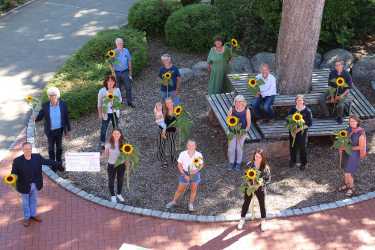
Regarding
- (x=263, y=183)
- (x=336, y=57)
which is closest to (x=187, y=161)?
(x=263, y=183)

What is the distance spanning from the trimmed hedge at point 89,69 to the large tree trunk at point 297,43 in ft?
12.6

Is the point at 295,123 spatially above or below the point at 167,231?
above

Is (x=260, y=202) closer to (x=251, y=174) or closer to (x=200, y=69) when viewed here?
(x=251, y=174)

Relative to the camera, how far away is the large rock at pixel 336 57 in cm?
1388

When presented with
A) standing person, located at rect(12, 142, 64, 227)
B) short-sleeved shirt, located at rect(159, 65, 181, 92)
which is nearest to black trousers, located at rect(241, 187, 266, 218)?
standing person, located at rect(12, 142, 64, 227)

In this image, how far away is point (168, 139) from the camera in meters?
10.5

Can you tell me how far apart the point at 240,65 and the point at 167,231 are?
595 cm

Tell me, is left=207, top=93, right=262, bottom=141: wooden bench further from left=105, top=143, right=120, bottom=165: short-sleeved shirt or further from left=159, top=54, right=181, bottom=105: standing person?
left=105, top=143, right=120, bottom=165: short-sleeved shirt

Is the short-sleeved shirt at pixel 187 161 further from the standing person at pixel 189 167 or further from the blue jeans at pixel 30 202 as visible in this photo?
the blue jeans at pixel 30 202

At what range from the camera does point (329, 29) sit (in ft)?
47.0

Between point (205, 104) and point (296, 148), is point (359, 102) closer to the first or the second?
point (296, 148)

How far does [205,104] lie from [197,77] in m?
1.42

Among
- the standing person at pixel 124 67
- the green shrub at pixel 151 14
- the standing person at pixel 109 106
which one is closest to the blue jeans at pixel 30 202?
the standing person at pixel 109 106

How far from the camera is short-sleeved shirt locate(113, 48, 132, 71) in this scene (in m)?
12.3
